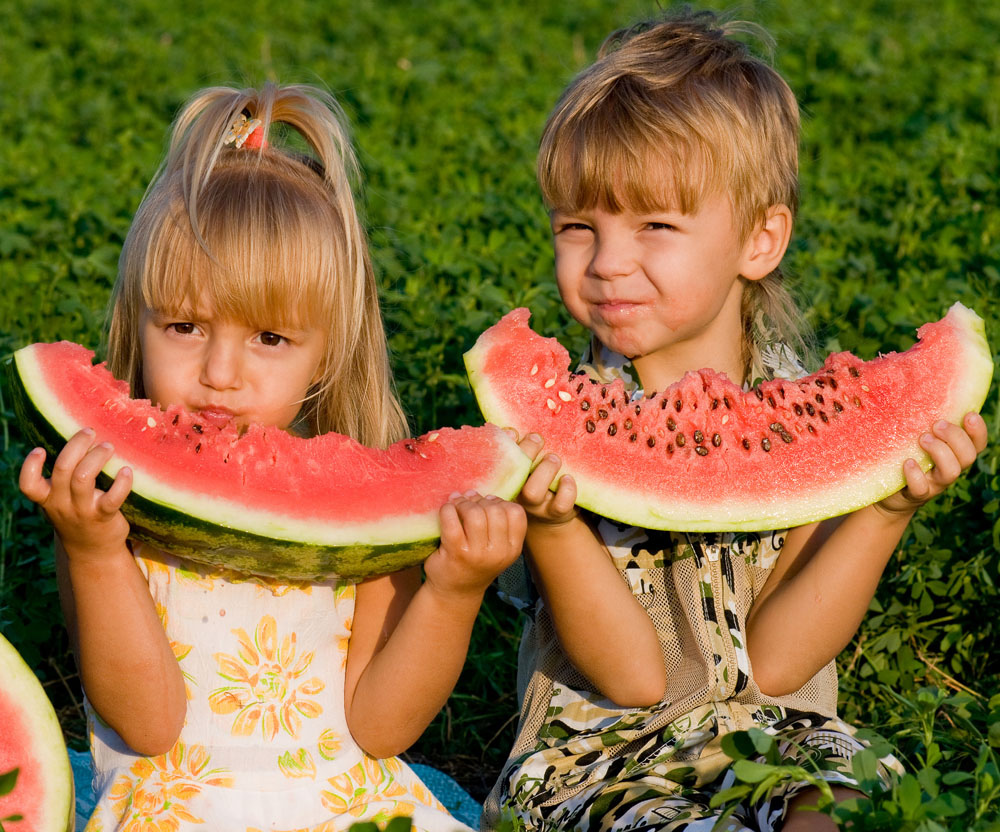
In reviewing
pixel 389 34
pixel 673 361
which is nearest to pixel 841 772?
pixel 673 361

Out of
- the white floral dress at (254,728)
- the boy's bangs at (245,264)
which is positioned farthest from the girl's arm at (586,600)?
the boy's bangs at (245,264)

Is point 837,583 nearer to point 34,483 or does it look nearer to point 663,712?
point 663,712

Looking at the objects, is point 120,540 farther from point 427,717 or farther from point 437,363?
point 437,363

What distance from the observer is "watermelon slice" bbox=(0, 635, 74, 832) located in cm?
207

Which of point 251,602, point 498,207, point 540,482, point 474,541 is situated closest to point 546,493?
point 540,482

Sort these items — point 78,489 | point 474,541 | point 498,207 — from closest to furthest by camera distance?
point 78,489
point 474,541
point 498,207

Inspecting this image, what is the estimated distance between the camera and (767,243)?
2.81m

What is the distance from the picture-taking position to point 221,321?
2.37m

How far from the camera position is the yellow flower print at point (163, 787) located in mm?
2279

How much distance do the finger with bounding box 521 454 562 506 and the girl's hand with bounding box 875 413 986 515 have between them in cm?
65

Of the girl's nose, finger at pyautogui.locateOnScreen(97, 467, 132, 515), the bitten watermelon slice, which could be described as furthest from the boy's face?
finger at pyautogui.locateOnScreen(97, 467, 132, 515)

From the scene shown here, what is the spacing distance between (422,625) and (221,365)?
0.58 m

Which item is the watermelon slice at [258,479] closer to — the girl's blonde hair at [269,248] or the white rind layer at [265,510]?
the white rind layer at [265,510]

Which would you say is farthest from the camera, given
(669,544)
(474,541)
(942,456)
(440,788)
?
(440,788)
